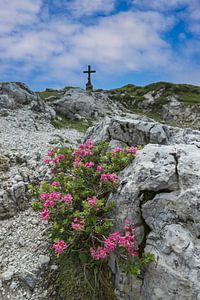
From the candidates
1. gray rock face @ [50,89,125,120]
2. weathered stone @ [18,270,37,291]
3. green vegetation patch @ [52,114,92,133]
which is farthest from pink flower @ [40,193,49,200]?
gray rock face @ [50,89,125,120]

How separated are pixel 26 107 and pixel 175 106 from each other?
3201 cm

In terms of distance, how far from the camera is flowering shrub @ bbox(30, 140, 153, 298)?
5656 mm

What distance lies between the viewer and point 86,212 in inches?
231

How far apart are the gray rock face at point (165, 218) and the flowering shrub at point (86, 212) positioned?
43cm

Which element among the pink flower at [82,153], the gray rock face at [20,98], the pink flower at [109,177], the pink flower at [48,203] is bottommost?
the pink flower at [48,203]

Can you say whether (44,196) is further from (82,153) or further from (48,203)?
(82,153)

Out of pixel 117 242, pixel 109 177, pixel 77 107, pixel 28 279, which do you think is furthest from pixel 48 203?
pixel 77 107

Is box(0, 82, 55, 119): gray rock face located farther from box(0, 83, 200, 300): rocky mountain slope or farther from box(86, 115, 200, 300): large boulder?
box(86, 115, 200, 300): large boulder

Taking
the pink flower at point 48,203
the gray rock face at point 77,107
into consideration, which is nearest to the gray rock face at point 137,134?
the pink flower at point 48,203

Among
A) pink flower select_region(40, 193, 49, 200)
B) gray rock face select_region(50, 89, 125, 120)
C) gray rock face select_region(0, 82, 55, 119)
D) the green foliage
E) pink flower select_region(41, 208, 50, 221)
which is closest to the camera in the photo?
the green foliage

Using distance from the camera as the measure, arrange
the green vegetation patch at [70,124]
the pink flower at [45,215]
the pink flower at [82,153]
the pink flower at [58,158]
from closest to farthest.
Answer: the pink flower at [45,215] → the pink flower at [82,153] → the pink flower at [58,158] → the green vegetation patch at [70,124]

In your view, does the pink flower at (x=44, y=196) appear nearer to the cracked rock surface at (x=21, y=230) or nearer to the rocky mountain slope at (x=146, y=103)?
the cracked rock surface at (x=21, y=230)

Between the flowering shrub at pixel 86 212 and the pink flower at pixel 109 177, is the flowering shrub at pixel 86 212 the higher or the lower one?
the lower one

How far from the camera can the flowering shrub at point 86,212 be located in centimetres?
566
